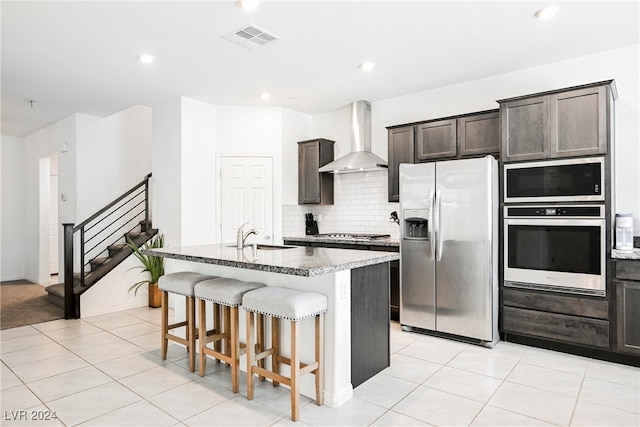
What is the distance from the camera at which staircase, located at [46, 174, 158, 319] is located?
4836 mm

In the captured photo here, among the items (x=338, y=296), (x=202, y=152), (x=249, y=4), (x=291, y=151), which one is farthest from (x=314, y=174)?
(x=338, y=296)

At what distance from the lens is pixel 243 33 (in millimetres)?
3271

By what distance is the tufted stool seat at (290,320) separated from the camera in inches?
93.2

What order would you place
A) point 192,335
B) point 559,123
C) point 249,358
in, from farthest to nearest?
point 559,123, point 192,335, point 249,358

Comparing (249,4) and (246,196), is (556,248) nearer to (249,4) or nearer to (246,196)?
(249,4)

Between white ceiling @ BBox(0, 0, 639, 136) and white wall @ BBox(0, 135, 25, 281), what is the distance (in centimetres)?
346

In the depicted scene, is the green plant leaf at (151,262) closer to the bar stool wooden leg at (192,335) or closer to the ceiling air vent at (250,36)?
the bar stool wooden leg at (192,335)

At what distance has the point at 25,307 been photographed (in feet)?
17.5

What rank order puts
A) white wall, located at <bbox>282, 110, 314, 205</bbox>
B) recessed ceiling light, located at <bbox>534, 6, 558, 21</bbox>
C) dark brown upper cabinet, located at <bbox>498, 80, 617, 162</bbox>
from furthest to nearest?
white wall, located at <bbox>282, 110, 314, 205</bbox>, dark brown upper cabinet, located at <bbox>498, 80, 617, 162</bbox>, recessed ceiling light, located at <bbox>534, 6, 558, 21</bbox>

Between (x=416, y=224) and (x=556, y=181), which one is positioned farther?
(x=416, y=224)

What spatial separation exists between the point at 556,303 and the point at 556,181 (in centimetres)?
108

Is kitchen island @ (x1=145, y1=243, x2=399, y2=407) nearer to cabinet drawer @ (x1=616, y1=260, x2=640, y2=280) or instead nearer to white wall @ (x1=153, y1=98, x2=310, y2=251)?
cabinet drawer @ (x1=616, y1=260, x2=640, y2=280)

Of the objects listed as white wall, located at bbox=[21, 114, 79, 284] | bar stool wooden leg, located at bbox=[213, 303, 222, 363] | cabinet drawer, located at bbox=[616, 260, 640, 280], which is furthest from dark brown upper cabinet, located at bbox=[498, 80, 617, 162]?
white wall, located at bbox=[21, 114, 79, 284]

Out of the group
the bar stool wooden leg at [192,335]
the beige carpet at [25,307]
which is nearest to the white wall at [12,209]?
the beige carpet at [25,307]
